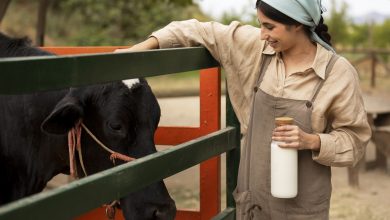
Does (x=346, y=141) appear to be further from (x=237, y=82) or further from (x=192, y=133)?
(x=192, y=133)

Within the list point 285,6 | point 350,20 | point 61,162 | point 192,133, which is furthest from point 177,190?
point 350,20

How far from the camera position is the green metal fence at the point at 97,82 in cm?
194

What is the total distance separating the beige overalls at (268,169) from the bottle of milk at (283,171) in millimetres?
171

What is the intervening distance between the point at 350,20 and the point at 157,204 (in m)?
28.1

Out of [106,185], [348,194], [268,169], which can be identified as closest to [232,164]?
[268,169]

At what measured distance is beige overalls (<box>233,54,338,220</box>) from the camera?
9.88 ft

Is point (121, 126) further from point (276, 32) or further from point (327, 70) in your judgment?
point (327, 70)

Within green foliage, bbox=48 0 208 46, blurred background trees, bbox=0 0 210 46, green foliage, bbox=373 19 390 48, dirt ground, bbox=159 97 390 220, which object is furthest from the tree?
dirt ground, bbox=159 97 390 220

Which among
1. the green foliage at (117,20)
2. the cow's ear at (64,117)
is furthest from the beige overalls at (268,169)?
the green foliage at (117,20)

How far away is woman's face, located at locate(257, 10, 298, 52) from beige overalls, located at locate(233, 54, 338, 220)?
0.21 meters

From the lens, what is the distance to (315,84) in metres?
3.01

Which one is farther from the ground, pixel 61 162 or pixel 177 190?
pixel 61 162

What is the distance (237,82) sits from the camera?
331cm

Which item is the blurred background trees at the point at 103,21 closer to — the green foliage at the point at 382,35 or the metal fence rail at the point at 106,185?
the green foliage at the point at 382,35
